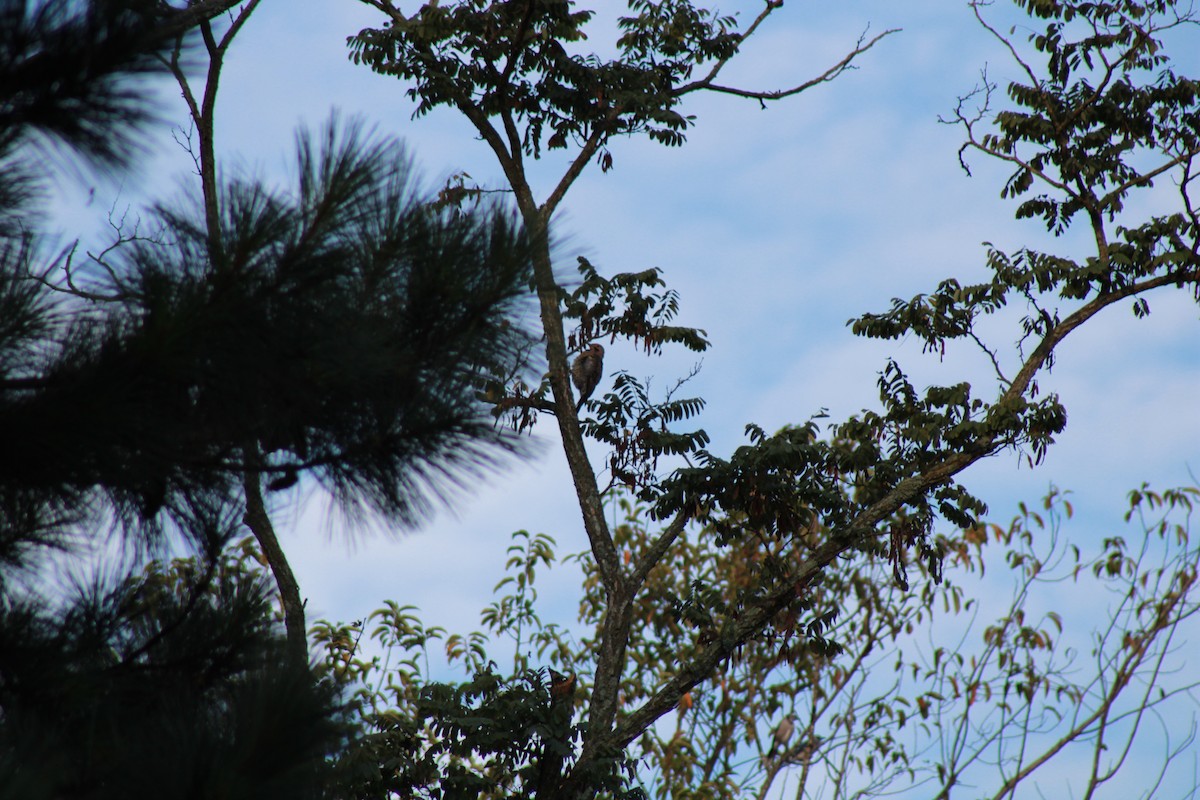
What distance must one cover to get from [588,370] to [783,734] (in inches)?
134

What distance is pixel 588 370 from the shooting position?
A: 8.18 m

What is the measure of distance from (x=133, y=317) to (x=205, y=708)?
122cm

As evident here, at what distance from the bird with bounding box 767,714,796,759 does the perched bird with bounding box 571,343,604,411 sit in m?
3.21

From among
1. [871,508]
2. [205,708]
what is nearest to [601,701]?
[871,508]

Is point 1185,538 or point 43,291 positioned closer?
point 43,291

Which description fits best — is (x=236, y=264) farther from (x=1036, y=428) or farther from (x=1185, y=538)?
(x=1185, y=538)

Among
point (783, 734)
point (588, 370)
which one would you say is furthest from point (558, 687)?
point (783, 734)

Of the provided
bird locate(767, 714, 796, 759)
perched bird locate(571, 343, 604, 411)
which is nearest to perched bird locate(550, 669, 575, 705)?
perched bird locate(571, 343, 604, 411)

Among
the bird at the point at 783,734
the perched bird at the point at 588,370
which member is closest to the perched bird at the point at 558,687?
the perched bird at the point at 588,370

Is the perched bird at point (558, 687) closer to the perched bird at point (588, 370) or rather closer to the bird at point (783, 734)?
the perched bird at point (588, 370)

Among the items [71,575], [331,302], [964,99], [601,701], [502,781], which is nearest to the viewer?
[331,302]

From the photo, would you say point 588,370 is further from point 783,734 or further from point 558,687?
point 783,734

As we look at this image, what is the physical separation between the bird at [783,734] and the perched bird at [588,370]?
10.5 ft

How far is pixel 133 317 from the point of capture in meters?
3.34
